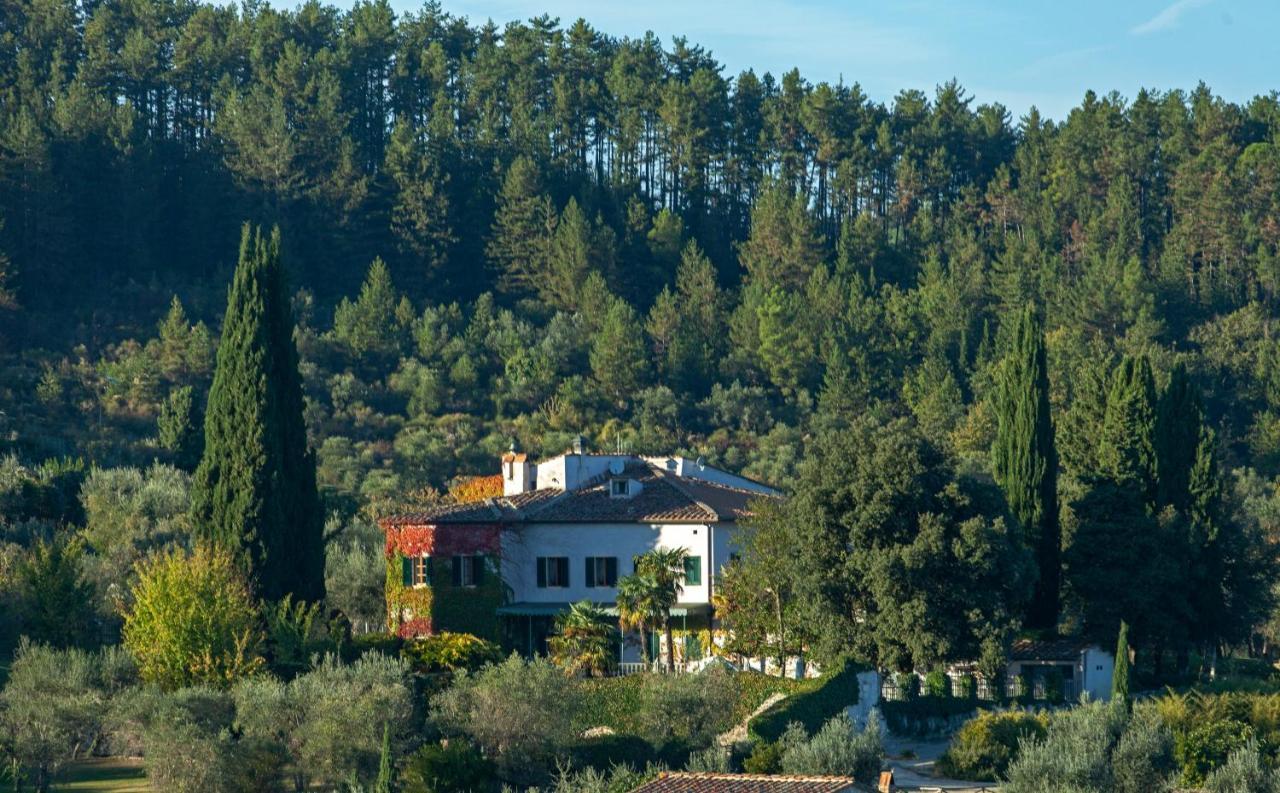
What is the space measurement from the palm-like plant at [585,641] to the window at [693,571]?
3.51m

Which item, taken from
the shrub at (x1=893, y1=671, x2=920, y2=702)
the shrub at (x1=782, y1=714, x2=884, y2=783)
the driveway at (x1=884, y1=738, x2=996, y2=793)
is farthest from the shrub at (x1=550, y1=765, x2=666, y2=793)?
the shrub at (x1=893, y1=671, x2=920, y2=702)

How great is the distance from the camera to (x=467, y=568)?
194 ft

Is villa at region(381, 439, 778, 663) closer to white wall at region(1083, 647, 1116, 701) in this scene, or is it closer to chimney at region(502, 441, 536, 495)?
chimney at region(502, 441, 536, 495)

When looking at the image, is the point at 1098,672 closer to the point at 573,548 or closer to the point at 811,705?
the point at 811,705

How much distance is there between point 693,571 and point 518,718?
1643 centimetres

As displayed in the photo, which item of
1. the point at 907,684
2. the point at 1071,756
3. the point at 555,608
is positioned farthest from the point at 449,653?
the point at 1071,756

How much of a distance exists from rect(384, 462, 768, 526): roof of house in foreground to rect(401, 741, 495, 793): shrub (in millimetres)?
16999

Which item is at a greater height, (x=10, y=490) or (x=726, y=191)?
(x=726, y=191)

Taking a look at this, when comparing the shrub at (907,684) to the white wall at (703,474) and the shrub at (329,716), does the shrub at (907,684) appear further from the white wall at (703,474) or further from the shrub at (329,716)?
the white wall at (703,474)

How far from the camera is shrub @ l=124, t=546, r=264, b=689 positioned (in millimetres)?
49469

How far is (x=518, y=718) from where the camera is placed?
4356 cm

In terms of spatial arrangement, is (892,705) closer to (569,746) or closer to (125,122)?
(569,746)

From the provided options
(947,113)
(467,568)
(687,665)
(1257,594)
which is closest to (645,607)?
(687,665)

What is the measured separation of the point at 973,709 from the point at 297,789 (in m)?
17.9
